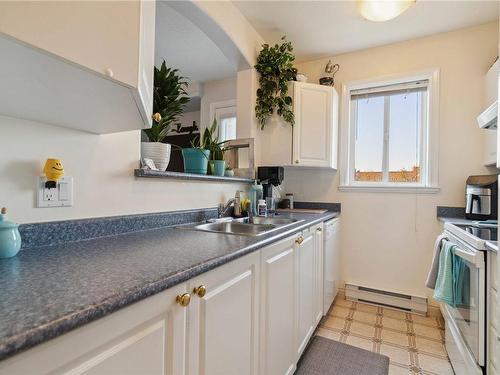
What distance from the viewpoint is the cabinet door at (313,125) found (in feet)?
8.29

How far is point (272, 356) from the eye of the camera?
48.1 inches

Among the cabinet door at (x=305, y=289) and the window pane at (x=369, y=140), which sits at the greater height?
the window pane at (x=369, y=140)

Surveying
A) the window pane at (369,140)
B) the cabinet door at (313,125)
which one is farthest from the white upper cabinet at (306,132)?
the window pane at (369,140)

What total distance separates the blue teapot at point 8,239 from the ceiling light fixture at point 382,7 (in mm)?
2193

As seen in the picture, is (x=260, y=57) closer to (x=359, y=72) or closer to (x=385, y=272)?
(x=359, y=72)

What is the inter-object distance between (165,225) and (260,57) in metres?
1.79

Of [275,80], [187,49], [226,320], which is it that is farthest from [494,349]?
[187,49]

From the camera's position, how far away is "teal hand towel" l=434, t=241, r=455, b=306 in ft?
4.86

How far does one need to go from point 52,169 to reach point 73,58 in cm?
51

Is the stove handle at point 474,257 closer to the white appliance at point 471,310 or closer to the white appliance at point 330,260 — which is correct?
the white appliance at point 471,310

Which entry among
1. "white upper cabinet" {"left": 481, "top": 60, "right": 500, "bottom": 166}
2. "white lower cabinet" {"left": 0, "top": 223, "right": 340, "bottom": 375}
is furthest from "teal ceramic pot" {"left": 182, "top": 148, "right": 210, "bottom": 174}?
"white upper cabinet" {"left": 481, "top": 60, "right": 500, "bottom": 166}

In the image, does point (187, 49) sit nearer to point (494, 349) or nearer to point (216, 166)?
point (216, 166)

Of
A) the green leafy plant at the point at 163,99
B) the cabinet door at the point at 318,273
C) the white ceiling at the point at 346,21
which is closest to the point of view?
the green leafy plant at the point at 163,99

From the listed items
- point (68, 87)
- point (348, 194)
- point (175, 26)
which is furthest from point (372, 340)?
point (175, 26)
